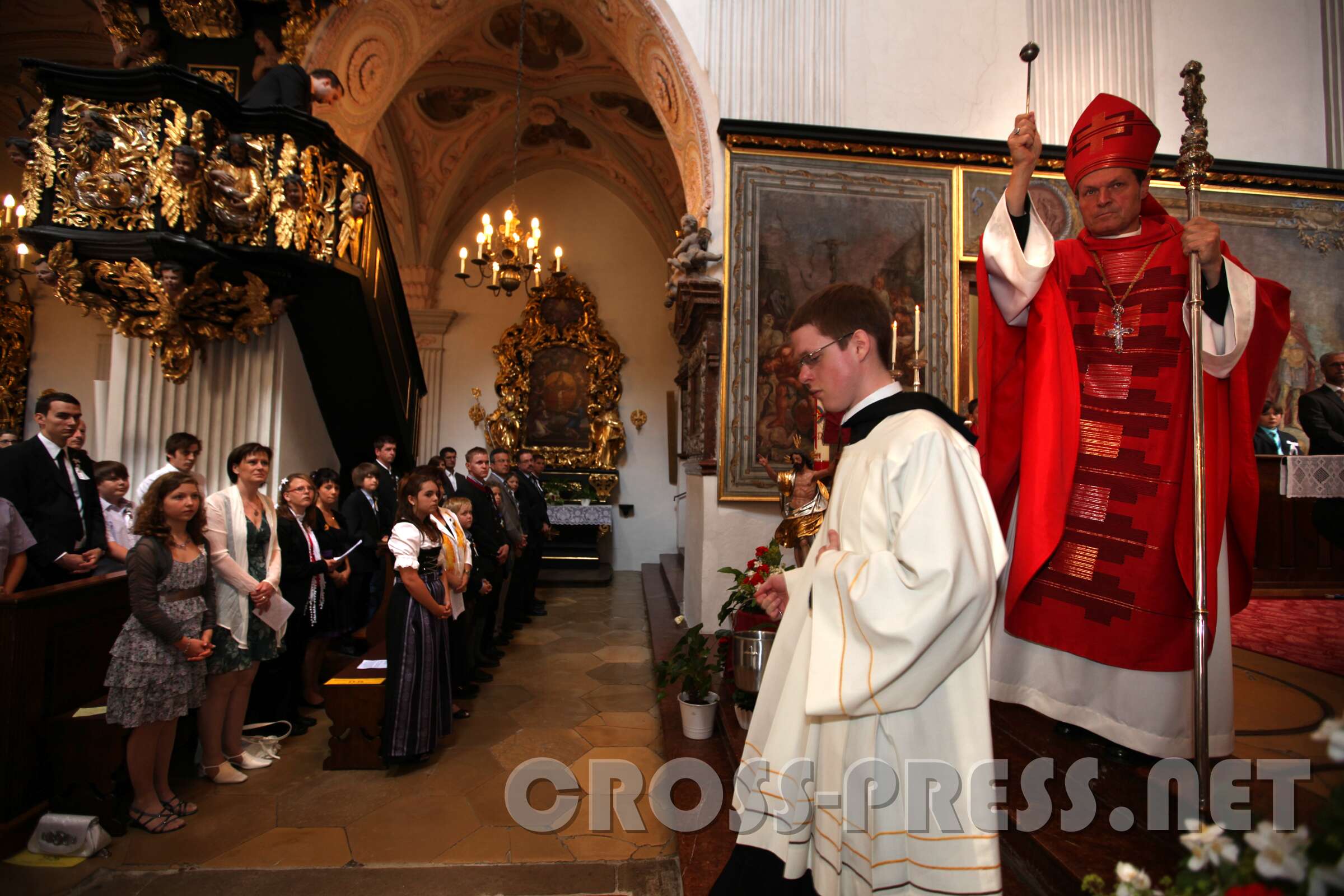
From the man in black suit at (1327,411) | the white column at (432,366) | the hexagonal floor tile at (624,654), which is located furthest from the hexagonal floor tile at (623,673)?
the white column at (432,366)

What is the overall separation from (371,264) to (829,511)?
563 centimetres

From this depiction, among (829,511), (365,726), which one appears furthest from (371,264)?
(829,511)

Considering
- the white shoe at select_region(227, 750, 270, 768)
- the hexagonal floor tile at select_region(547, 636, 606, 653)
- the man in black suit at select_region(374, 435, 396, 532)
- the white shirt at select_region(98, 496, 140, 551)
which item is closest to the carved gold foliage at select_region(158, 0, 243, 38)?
the man in black suit at select_region(374, 435, 396, 532)

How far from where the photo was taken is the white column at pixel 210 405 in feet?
18.1

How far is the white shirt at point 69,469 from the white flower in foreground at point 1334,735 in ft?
16.8

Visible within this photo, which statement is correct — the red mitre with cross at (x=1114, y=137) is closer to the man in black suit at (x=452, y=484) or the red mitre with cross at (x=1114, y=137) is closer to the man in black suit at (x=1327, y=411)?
the man in black suit at (x=1327, y=411)

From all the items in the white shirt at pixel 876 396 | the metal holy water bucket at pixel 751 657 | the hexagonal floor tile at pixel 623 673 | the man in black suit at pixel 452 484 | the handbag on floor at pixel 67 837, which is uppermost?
the white shirt at pixel 876 396

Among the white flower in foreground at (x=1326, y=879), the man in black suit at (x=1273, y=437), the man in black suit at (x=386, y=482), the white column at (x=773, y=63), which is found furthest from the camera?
the man in black suit at (x=1273, y=437)

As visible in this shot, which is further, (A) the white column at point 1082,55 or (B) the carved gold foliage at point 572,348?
(B) the carved gold foliage at point 572,348

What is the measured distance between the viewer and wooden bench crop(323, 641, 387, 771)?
4.05 meters

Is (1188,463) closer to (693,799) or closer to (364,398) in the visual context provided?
(693,799)

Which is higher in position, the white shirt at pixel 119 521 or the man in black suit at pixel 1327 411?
the man in black suit at pixel 1327 411

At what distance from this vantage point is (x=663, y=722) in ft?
14.3

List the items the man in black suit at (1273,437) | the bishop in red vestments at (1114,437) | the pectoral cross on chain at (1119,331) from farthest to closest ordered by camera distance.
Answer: the man in black suit at (1273,437) < the pectoral cross on chain at (1119,331) < the bishop in red vestments at (1114,437)
